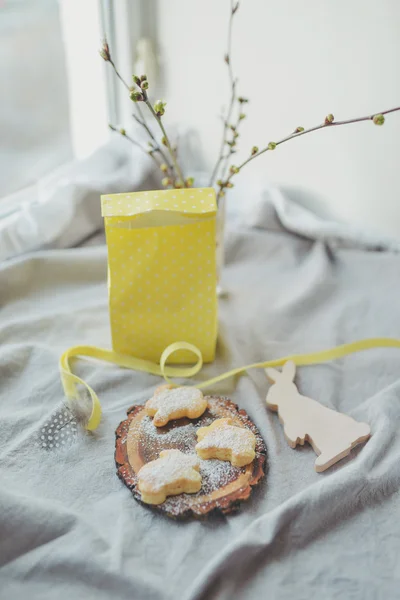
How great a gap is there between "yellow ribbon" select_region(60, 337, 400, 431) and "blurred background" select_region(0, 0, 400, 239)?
385mm

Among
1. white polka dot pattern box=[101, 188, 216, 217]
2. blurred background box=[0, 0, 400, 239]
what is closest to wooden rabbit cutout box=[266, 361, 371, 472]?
white polka dot pattern box=[101, 188, 216, 217]

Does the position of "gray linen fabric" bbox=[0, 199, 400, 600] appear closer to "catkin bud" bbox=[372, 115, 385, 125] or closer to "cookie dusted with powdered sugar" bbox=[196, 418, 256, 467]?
"cookie dusted with powdered sugar" bbox=[196, 418, 256, 467]

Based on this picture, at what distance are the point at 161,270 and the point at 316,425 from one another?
1.05ft

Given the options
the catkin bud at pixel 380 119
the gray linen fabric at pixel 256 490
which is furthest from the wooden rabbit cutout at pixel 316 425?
the catkin bud at pixel 380 119

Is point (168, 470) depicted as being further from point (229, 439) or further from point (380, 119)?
point (380, 119)

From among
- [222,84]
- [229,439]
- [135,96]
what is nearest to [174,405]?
[229,439]

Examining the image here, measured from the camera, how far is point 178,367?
38.2 inches

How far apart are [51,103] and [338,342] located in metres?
1.09

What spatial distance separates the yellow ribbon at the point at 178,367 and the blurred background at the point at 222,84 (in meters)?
0.39

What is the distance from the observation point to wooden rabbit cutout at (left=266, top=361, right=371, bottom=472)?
792 millimetres

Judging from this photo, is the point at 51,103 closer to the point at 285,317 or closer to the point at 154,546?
the point at 285,317

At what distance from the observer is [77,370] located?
3.10 feet

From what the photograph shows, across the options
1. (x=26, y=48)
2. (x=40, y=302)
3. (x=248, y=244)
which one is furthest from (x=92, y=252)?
(x=26, y=48)

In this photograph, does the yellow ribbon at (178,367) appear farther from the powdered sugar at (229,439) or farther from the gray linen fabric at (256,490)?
the powdered sugar at (229,439)
